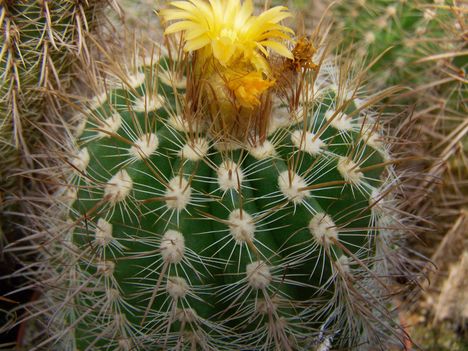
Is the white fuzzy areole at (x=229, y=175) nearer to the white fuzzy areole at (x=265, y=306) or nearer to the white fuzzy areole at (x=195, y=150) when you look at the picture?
the white fuzzy areole at (x=195, y=150)

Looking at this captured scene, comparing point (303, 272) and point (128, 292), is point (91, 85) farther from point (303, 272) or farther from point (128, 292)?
point (303, 272)

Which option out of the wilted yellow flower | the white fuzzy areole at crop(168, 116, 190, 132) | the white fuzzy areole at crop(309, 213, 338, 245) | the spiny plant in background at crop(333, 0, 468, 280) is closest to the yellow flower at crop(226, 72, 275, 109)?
the wilted yellow flower

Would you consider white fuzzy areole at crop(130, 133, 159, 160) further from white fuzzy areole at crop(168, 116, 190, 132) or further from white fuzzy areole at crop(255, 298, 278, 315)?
white fuzzy areole at crop(255, 298, 278, 315)

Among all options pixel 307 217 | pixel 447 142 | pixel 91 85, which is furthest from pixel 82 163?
pixel 447 142

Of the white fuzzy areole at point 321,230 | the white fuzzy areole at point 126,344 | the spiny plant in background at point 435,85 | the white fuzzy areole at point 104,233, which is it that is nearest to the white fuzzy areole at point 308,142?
the white fuzzy areole at point 321,230

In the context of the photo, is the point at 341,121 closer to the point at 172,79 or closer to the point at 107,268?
the point at 172,79

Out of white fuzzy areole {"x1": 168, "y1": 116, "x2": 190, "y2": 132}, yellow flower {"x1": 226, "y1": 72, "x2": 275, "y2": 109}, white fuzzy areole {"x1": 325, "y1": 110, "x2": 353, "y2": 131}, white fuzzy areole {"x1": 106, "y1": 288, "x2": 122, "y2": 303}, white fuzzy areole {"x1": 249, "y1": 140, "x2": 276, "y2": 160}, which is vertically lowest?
white fuzzy areole {"x1": 106, "y1": 288, "x2": 122, "y2": 303}
